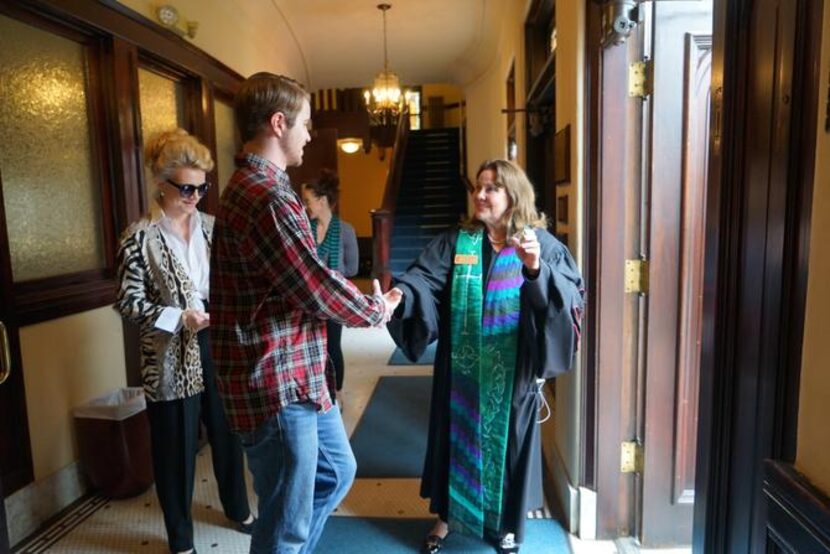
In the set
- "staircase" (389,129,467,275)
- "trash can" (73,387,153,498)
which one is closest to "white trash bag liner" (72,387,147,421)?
"trash can" (73,387,153,498)

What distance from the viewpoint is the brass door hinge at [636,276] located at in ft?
6.30

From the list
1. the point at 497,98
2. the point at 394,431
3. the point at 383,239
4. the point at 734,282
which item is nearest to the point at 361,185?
the point at 383,239

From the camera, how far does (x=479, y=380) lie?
6.31ft

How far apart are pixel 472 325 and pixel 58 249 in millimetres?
1857

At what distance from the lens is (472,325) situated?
1.90m

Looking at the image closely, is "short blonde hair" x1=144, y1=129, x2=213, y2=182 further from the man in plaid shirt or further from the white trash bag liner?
the white trash bag liner

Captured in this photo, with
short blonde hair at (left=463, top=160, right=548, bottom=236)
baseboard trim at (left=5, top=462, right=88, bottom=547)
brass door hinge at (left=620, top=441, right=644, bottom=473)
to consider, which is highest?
short blonde hair at (left=463, top=160, right=548, bottom=236)

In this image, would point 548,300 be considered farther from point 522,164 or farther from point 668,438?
point 522,164

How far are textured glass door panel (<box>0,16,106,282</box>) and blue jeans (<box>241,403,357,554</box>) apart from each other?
1.54m

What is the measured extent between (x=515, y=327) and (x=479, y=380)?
0.74 feet

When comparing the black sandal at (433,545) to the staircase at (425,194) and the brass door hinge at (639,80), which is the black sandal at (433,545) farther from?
the staircase at (425,194)

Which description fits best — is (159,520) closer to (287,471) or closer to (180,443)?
(180,443)

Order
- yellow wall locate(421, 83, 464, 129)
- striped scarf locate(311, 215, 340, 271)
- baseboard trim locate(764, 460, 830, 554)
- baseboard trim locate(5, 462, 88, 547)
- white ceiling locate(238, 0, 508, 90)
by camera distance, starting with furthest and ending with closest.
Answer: yellow wall locate(421, 83, 464, 129)
white ceiling locate(238, 0, 508, 90)
striped scarf locate(311, 215, 340, 271)
baseboard trim locate(5, 462, 88, 547)
baseboard trim locate(764, 460, 830, 554)

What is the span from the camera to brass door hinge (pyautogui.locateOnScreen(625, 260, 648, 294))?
1919 millimetres
